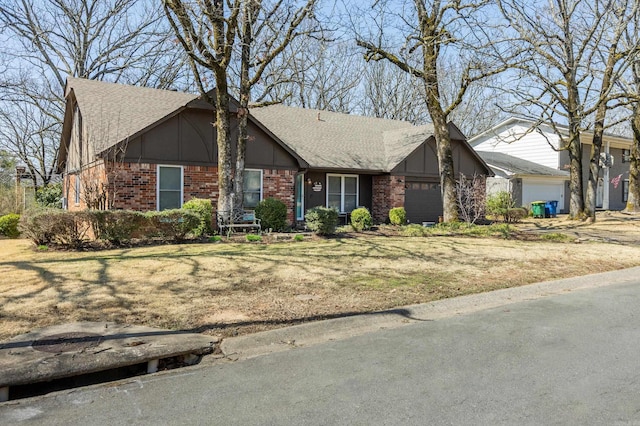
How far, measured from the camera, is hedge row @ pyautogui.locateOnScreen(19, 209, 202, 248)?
1118cm

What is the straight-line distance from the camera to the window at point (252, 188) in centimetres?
1769

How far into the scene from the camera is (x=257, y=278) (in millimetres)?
8477

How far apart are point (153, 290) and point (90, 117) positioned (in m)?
11.3

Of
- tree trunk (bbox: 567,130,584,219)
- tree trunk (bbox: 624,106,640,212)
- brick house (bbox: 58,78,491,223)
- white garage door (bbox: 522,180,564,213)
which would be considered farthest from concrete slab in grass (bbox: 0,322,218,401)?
white garage door (bbox: 522,180,564,213)

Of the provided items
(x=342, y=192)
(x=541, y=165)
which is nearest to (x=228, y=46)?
(x=342, y=192)

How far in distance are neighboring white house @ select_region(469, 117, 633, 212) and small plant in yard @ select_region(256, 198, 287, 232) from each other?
1567 cm

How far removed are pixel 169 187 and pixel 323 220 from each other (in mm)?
5497

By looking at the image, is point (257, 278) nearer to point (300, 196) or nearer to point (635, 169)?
point (300, 196)

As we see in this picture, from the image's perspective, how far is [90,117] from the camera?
16.3 meters

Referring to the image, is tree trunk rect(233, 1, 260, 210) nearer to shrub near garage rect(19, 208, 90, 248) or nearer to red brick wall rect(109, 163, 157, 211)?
red brick wall rect(109, 163, 157, 211)

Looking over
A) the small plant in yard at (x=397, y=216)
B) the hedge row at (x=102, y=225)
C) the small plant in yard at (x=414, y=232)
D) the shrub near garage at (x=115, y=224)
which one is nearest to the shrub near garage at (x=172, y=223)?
the hedge row at (x=102, y=225)

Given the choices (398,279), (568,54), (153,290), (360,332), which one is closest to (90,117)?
(153,290)

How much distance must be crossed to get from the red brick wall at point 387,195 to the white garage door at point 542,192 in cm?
1244

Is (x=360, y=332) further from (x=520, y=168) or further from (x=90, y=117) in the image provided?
(x=520, y=168)
